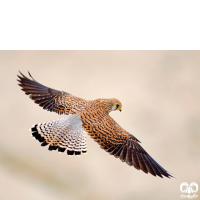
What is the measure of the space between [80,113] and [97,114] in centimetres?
22

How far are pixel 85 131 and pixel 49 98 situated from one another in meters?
0.90

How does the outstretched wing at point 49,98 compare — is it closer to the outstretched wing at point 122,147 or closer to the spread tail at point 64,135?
the spread tail at point 64,135

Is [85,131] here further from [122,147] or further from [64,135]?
[122,147]

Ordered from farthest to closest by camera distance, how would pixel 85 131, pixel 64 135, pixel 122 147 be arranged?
pixel 64 135, pixel 85 131, pixel 122 147

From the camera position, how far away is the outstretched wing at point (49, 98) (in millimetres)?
3342

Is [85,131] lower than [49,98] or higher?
lower

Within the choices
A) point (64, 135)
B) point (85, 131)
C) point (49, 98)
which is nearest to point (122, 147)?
point (85, 131)

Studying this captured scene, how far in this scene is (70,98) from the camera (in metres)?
3.48

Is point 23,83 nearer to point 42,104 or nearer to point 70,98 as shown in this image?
point 42,104

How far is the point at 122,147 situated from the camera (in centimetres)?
277

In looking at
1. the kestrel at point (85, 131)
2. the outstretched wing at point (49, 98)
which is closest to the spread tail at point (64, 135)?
the kestrel at point (85, 131)

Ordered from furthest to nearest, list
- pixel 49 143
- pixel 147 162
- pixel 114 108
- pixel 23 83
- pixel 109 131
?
pixel 23 83 < pixel 114 108 < pixel 49 143 < pixel 109 131 < pixel 147 162

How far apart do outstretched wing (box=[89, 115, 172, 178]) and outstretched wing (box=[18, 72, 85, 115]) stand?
2.03 feet

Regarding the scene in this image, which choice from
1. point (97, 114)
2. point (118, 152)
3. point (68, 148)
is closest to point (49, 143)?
point (68, 148)
